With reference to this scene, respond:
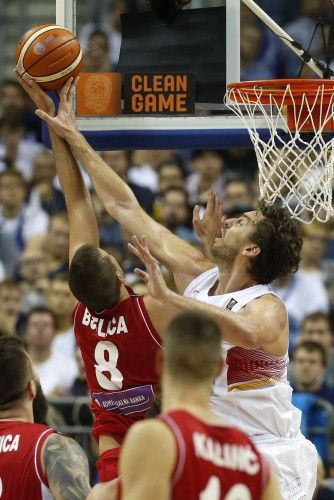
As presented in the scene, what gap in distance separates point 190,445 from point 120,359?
2.22 m

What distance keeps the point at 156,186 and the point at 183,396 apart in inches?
290

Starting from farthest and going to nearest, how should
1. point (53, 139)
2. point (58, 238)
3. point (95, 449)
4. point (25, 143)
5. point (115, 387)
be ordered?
point (25, 143) → point (58, 238) → point (95, 449) → point (53, 139) → point (115, 387)

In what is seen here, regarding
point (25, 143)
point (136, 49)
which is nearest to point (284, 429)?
point (136, 49)

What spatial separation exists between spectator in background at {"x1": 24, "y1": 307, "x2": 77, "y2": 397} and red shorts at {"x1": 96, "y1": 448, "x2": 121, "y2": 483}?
3.80 metres

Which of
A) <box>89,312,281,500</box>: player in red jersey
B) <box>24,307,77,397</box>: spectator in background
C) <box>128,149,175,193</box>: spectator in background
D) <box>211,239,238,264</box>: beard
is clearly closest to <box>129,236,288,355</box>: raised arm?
<box>211,239,238,264</box>: beard

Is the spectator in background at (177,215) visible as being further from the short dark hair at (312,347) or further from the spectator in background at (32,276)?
the short dark hair at (312,347)

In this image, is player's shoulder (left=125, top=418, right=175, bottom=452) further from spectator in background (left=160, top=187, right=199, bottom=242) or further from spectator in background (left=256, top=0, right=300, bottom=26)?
spectator in background (left=160, top=187, right=199, bottom=242)

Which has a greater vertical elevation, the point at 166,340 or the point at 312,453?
the point at 166,340

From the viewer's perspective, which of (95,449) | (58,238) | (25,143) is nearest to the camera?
(95,449)

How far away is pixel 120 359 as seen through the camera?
19.1 ft

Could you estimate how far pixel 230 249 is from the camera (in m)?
5.97

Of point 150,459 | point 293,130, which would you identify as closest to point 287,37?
point 293,130

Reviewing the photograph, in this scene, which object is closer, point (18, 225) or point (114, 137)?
point (114, 137)

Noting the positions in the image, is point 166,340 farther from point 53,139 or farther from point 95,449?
point 95,449
